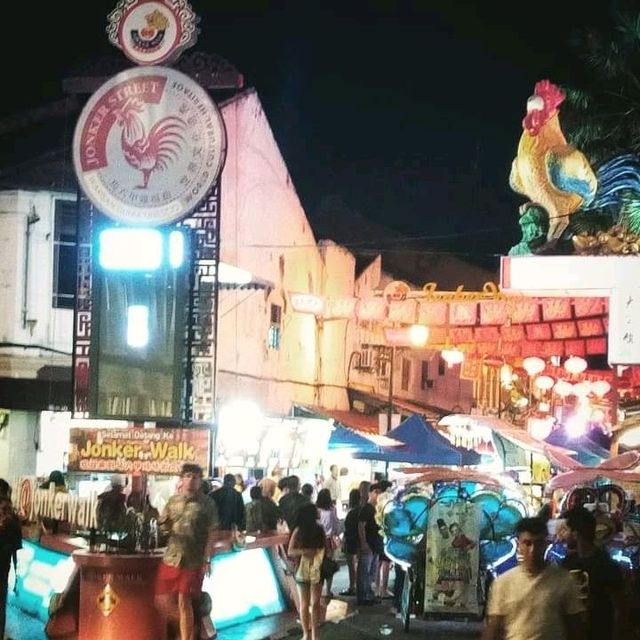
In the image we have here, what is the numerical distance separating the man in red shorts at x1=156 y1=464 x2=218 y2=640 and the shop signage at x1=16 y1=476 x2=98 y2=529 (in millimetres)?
2320

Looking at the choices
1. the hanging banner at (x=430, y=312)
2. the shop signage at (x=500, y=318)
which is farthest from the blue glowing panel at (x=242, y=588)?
the hanging banner at (x=430, y=312)

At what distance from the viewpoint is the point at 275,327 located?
32312 mm

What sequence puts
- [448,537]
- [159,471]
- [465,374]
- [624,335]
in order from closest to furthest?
[448,537]
[159,471]
[624,335]
[465,374]

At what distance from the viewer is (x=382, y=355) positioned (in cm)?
4228

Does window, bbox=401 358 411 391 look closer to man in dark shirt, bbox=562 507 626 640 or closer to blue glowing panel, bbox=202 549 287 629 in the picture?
blue glowing panel, bbox=202 549 287 629

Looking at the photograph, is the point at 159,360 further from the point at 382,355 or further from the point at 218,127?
the point at 382,355

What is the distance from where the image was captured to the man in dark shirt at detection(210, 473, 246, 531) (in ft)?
60.1

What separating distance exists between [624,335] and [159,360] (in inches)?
292

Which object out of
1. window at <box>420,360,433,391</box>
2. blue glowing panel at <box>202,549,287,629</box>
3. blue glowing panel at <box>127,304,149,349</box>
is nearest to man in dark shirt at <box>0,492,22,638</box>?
blue glowing panel at <box>202,549,287,629</box>

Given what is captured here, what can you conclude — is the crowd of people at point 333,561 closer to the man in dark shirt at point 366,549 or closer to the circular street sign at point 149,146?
the man in dark shirt at point 366,549

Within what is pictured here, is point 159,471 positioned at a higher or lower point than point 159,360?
lower

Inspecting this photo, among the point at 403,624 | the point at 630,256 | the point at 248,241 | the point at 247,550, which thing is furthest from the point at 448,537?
the point at 248,241

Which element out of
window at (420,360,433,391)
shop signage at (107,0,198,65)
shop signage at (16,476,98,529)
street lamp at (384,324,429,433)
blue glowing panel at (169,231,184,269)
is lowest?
shop signage at (16,476,98,529)

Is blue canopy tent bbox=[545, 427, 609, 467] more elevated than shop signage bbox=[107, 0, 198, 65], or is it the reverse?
shop signage bbox=[107, 0, 198, 65]
